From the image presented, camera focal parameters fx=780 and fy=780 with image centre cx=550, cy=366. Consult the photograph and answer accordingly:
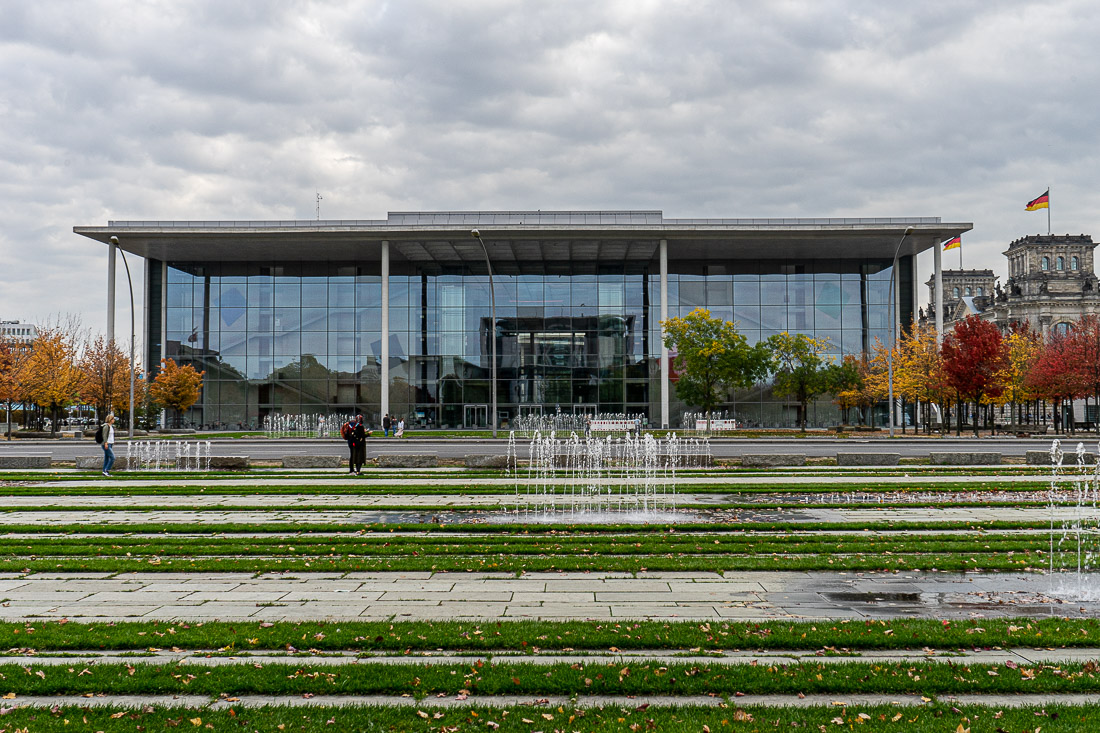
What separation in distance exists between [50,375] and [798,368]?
50.6 m

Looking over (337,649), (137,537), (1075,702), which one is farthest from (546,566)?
(137,537)

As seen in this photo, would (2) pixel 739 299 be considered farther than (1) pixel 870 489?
Yes

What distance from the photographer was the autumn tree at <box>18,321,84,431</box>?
52000 millimetres

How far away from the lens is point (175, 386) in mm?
55781

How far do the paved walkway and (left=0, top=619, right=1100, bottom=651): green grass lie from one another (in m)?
0.38

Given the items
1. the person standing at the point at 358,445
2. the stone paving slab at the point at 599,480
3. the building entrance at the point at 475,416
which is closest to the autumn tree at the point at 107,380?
the building entrance at the point at 475,416

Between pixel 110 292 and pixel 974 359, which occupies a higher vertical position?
pixel 110 292

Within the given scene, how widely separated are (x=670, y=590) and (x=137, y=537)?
29.0 feet

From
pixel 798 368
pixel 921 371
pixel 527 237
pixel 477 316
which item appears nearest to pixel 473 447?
pixel 527 237

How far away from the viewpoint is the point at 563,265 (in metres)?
61.7

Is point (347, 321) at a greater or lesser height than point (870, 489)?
greater

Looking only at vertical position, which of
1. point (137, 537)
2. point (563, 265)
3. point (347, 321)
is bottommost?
point (137, 537)

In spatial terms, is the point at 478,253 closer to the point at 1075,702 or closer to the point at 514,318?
the point at 514,318

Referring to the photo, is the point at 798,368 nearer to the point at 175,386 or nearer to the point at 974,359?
the point at 974,359
